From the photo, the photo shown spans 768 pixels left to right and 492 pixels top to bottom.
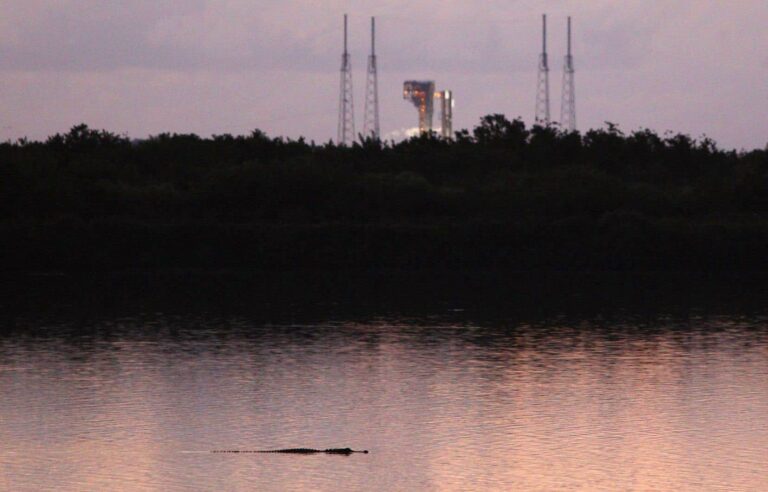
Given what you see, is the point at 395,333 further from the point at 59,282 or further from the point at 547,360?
the point at 59,282

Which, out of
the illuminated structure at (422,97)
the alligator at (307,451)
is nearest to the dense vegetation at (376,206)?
the alligator at (307,451)

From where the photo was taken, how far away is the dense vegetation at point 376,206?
56938 mm

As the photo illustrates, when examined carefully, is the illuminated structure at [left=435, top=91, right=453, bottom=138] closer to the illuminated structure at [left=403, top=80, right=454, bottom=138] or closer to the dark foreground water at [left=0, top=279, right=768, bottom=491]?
the illuminated structure at [left=403, top=80, right=454, bottom=138]

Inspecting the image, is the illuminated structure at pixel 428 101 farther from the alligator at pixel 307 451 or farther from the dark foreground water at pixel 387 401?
the alligator at pixel 307 451

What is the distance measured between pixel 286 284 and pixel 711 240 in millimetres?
19715

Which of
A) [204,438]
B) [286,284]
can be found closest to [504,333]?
[204,438]

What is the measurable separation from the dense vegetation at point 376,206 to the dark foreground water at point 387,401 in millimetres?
23240

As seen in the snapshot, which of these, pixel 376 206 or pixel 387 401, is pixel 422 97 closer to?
pixel 376 206

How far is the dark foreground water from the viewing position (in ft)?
48.8

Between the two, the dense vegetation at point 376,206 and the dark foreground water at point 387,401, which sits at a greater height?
the dense vegetation at point 376,206

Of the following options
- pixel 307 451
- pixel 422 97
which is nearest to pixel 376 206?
pixel 307 451

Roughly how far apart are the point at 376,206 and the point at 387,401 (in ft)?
148

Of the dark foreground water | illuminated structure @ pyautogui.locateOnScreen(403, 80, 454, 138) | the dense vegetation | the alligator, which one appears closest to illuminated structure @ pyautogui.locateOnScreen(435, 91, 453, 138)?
illuminated structure @ pyautogui.locateOnScreen(403, 80, 454, 138)

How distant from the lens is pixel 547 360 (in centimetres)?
2486
